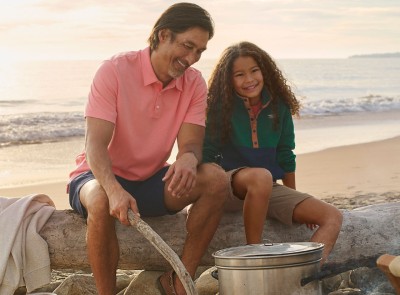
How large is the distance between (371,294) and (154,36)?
202cm

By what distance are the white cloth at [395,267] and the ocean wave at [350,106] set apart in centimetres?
1587

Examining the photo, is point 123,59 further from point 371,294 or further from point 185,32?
point 371,294

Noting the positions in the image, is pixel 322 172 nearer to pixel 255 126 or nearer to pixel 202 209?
pixel 255 126

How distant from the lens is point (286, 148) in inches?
215

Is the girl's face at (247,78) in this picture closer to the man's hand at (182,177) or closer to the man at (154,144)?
the man at (154,144)

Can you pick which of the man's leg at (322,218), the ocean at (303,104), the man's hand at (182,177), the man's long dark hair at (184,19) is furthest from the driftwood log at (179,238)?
the man's long dark hair at (184,19)

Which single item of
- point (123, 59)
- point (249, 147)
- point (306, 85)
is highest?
point (123, 59)

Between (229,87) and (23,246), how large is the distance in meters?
1.61

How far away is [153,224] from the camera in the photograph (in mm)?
5113

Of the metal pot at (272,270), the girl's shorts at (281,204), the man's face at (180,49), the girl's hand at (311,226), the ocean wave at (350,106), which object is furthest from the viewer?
the ocean wave at (350,106)

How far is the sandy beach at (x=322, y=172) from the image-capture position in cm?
945

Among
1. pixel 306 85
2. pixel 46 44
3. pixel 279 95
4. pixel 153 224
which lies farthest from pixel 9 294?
pixel 46 44

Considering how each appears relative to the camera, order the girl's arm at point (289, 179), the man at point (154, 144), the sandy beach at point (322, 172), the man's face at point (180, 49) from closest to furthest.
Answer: the man at point (154, 144)
the man's face at point (180, 49)
the girl's arm at point (289, 179)
the sandy beach at point (322, 172)

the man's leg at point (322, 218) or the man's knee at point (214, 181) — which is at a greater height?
the man's knee at point (214, 181)
